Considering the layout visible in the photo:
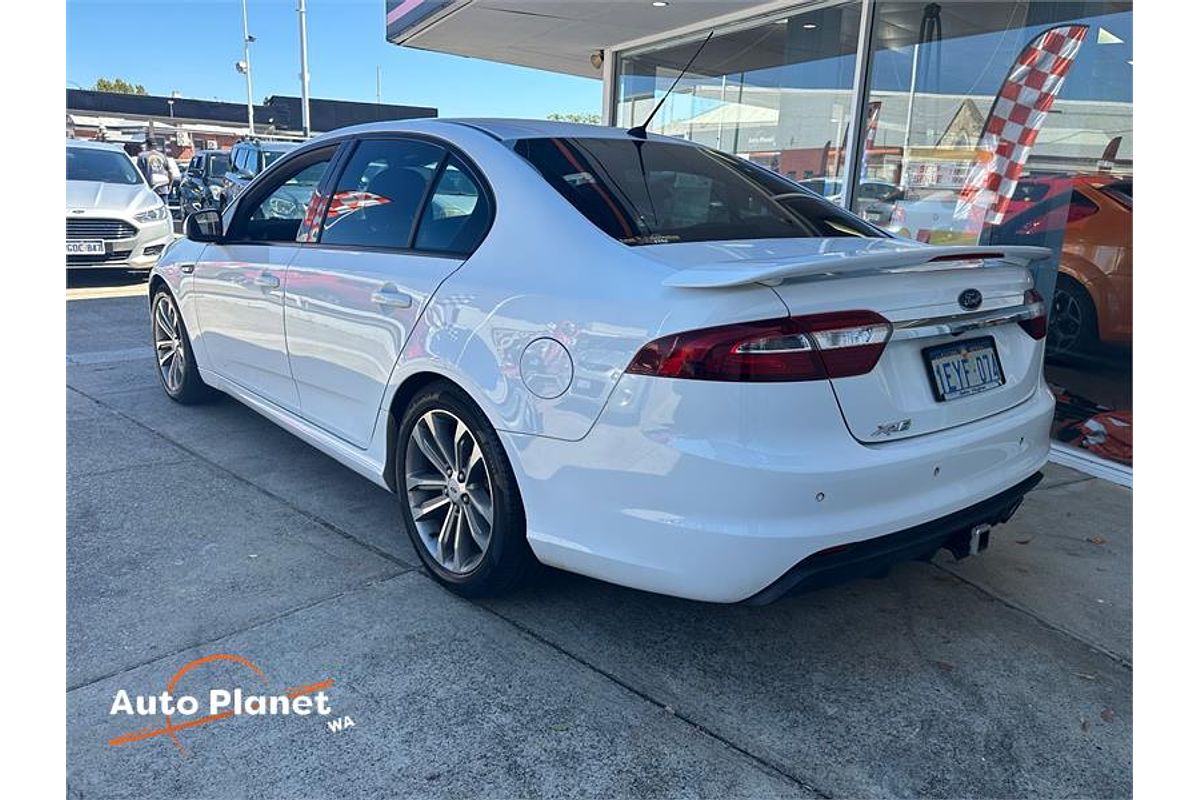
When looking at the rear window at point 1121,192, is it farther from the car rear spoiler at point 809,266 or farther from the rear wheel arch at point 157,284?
the rear wheel arch at point 157,284

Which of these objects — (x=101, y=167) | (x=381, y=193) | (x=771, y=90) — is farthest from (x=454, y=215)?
(x=101, y=167)

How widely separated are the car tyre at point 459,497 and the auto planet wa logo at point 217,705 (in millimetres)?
593

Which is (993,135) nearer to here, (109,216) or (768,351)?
(768,351)

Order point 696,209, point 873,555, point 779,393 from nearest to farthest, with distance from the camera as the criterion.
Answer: point 779,393 < point 873,555 < point 696,209

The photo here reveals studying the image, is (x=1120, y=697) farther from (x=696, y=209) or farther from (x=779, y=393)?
(x=696, y=209)

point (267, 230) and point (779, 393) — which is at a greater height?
point (267, 230)

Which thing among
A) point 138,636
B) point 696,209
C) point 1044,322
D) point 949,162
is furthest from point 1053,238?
point 138,636

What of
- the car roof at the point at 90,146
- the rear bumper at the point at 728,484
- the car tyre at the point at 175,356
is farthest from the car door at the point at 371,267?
the car roof at the point at 90,146

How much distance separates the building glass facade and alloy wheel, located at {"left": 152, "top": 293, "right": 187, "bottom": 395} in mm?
4831

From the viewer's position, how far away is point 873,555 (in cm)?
214

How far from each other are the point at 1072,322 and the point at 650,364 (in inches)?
165

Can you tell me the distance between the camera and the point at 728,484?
1.99 m

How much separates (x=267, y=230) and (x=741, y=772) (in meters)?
3.29

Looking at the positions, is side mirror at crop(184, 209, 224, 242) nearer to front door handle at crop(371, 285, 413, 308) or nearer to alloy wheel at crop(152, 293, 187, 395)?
alloy wheel at crop(152, 293, 187, 395)
